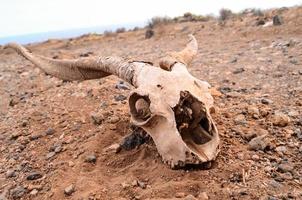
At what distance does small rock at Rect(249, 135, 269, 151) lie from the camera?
359 cm

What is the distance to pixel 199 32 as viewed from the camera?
43.0ft

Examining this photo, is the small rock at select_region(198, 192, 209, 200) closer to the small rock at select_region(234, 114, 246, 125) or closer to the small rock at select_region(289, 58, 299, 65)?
the small rock at select_region(234, 114, 246, 125)

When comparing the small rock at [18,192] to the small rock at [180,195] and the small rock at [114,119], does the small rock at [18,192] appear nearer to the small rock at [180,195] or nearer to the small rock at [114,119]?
the small rock at [114,119]

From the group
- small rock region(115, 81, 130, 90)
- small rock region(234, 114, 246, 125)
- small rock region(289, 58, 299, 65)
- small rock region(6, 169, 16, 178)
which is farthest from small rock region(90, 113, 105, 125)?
small rock region(289, 58, 299, 65)

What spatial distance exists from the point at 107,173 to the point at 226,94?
214 centimetres

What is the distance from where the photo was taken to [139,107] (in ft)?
11.8

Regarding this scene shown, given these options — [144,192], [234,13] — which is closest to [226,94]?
[144,192]

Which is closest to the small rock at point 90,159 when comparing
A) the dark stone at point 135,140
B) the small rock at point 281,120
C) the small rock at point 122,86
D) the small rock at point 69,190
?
the dark stone at point 135,140

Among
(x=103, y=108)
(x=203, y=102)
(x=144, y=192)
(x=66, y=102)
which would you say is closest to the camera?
(x=144, y=192)

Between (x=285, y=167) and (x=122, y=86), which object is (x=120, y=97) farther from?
(x=285, y=167)

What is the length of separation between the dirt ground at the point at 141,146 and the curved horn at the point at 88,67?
1.57 feet

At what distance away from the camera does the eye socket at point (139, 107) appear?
3.52 meters

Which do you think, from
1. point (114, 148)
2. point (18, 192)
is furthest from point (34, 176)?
point (114, 148)

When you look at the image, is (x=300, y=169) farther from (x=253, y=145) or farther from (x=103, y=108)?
(x=103, y=108)
